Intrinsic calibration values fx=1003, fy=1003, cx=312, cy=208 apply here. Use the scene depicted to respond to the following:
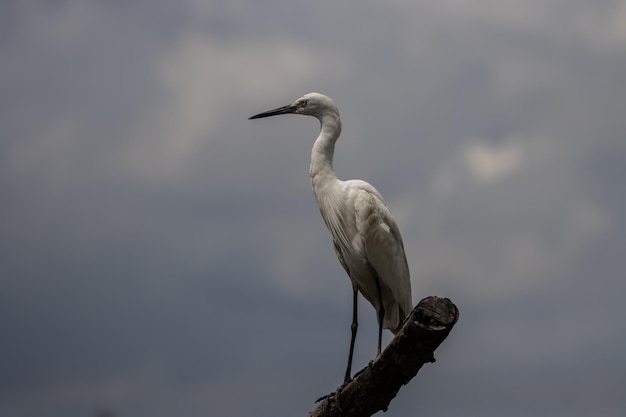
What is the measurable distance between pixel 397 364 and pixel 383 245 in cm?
314

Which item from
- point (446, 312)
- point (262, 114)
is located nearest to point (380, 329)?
point (262, 114)

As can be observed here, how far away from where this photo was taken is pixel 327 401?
9.02 meters

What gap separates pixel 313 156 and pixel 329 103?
65 centimetres

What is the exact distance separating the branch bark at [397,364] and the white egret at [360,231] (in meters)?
1.87

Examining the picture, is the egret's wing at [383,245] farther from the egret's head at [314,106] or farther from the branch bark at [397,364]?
the branch bark at [397,364]

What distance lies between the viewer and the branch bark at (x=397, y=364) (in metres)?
7.00

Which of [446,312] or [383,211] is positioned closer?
[446,312]

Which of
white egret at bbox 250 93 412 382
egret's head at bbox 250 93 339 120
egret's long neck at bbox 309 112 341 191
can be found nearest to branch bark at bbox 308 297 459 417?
white egret at bbox 250 93 412 382

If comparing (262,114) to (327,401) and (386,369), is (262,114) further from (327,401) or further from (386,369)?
(386,369)

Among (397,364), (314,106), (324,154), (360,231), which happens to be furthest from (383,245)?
(397,364)

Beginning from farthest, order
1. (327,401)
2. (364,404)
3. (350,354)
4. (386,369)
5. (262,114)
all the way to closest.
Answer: (262,114), (350,354), (327,401), (364,404), (386,369)

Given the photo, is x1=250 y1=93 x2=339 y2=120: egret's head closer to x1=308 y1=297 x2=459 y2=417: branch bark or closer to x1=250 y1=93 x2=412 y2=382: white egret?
x1=250 y1=93 x2=412 y2=382: white egret

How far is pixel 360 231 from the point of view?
1073 cm

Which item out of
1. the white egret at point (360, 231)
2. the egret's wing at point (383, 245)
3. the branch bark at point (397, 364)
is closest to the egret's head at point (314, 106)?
the white egret at point (360, 231)
